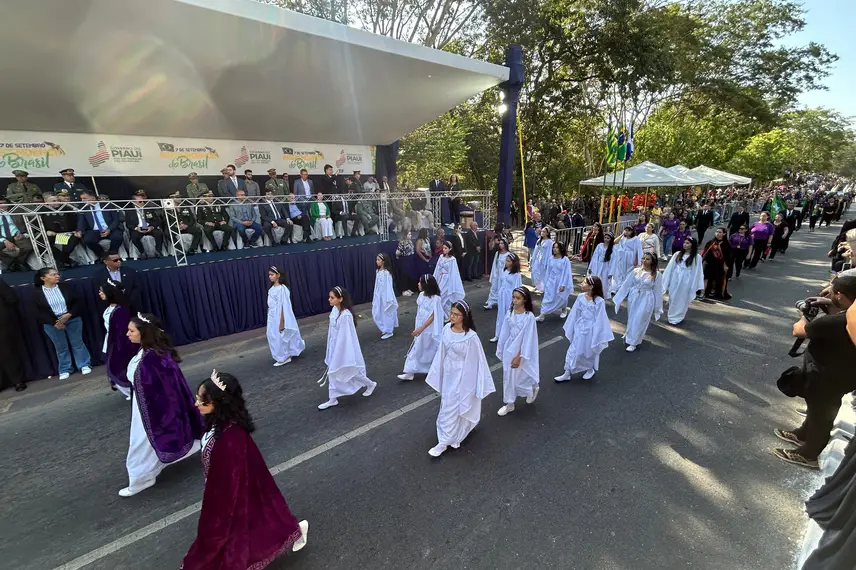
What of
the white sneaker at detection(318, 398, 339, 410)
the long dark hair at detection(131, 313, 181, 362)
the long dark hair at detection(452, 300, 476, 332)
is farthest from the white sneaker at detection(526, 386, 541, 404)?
the long dark hair at detection(131, 313, 181, 362)

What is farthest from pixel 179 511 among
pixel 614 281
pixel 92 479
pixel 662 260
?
pixel 662 260

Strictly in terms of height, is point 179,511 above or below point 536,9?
below

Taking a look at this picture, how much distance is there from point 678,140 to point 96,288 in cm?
3035

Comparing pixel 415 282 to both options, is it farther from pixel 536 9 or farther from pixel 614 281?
pixel 536 9

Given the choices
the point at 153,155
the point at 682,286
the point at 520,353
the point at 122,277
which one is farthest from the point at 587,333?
the point at 153,155

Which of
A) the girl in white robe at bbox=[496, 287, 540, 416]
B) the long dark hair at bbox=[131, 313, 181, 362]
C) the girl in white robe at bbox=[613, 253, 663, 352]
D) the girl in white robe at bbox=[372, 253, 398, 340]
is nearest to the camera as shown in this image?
the long dark hair at bbox=[131, 313, 181, 362]

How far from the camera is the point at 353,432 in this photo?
4855 millimetres

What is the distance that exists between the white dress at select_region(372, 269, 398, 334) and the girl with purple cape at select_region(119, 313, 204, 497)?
13.9 feet

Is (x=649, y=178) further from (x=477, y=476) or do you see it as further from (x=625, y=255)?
(x=477, y=476)

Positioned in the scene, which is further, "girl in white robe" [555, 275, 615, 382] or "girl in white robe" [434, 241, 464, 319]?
"girl in white robe" [434, 241, 464, 319]

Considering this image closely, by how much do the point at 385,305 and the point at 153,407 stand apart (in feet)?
15.1

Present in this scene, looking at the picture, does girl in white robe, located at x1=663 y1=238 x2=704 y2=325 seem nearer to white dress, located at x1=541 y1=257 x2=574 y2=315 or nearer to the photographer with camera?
white dress, located at x1=541 y1=257 x2=574 y2=315

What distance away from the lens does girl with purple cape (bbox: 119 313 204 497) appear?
12.5 feet

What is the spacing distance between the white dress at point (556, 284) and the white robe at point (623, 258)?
2194mm
